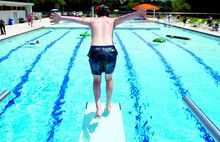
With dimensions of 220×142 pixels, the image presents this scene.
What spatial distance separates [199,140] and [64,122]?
95.2 inches

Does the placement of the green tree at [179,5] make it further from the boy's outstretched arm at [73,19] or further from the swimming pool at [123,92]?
the boy's outstretched arm at [73,19]

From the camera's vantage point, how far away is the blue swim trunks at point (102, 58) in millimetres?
3639

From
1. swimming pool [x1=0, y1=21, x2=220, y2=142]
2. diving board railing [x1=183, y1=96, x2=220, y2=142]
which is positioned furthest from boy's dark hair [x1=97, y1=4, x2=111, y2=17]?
swimming pool [x1=0, y1=21, x2=220, y2=142]

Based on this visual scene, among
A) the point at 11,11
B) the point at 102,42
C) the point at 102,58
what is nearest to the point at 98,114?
the point at 102,58

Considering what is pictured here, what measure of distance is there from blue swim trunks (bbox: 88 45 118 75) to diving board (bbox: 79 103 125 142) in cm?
67

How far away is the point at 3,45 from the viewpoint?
14148 millimetres

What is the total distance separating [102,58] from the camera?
3654mm

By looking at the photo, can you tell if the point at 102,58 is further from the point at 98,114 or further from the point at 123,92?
the point at 123,92

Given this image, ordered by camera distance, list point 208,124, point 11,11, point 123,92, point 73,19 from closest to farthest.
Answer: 1. point 208,124
2. point 73,19
3. point 123,92
4. point 11,11

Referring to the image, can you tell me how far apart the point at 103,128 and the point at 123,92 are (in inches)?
135

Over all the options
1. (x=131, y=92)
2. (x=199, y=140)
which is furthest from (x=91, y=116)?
(x=131, y=92)

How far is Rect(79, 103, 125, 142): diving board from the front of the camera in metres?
3.48

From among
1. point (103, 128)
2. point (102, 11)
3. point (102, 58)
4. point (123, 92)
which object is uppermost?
point (102, 11)

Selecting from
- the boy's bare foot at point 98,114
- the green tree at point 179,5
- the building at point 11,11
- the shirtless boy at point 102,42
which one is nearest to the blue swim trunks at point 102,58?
the shirtless boy at point 102,42
